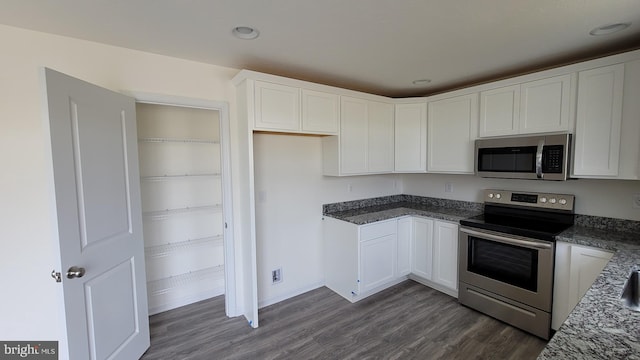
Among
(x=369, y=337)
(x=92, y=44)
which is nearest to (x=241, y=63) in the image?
(x=92, y=44)

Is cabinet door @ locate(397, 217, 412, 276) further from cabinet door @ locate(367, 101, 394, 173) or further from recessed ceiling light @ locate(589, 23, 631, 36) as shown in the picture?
recessed ceiling light @ locate(589, 23, 631, 36)

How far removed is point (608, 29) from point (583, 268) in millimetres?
1735

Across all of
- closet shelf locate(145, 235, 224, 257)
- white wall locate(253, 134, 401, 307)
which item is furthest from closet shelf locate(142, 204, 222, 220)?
white wall locate(253, 134, 401, 307)

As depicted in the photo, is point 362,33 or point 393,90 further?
point 393,90

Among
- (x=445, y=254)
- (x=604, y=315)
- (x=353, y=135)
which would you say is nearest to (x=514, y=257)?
(x=445, y=254)

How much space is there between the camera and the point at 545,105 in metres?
2.46

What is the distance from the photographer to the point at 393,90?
3527 millimetres

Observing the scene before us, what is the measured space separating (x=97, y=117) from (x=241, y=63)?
121 centimetres

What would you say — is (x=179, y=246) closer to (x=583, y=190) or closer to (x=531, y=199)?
(x=531, y=199)

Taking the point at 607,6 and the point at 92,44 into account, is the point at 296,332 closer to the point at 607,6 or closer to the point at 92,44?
the point at 92,44

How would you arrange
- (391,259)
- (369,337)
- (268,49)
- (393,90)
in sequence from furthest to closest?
(393,90) < (391,259) < (369,337) < (268,49)

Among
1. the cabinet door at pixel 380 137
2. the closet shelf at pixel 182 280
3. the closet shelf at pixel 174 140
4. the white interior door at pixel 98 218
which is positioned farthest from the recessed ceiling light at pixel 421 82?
the closet shelf at pixel 182 280

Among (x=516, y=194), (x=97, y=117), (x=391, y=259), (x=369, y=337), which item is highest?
(x=97, y=117)

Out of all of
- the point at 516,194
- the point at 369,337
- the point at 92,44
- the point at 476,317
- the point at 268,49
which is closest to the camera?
the point at 92,44
